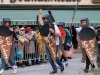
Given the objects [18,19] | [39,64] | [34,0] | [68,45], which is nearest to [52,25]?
[39,64]

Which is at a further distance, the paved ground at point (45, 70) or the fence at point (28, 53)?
the fence at point (28, 53)

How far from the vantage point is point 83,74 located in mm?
14305

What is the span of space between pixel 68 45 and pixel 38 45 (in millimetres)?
2111

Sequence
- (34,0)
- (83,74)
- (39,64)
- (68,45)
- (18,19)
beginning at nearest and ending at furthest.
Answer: (83,74) → (39,64) → (68,45) → (18,19) → (34,0)

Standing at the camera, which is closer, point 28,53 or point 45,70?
point 45,70

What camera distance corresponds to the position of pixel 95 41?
591 inches

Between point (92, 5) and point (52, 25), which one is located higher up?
point (52, 25)

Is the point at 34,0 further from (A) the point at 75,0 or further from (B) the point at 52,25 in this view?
(B) the point at 52,25

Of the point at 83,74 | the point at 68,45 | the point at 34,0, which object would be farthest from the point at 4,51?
the point at 34,0

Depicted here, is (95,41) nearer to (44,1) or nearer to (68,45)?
(68,45)

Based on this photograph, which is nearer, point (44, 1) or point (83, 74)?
point (83, 74)

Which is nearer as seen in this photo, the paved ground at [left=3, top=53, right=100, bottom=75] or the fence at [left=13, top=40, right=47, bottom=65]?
the paved ground at [left=3, top=53, right=100, bottom=75]

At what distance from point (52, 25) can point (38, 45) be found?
3.70 metres

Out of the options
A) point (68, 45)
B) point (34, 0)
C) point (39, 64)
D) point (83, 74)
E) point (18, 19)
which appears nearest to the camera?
point (83, 74)
